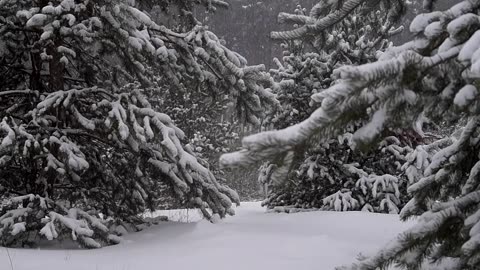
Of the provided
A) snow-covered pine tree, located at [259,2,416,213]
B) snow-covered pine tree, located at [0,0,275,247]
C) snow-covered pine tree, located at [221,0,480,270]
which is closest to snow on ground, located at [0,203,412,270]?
snow-covered pine tree, located at [0,0,275,247]

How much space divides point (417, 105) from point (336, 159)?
7232 millimetres

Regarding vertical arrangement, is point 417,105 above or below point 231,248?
above

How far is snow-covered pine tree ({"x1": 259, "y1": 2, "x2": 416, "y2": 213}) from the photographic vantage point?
8609 millimetres

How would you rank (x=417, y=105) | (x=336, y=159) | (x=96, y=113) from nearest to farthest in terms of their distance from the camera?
(x=417, y=105) < (x=96, y=113) < (x=336, y=159)

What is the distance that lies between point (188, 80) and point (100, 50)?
1178 millimetres

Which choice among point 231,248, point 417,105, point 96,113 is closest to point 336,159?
point 96,113

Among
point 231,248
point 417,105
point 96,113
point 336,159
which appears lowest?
point 231,248

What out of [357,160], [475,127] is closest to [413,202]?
[475,127]

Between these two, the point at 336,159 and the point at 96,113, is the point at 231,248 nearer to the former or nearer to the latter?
the point at 96,113

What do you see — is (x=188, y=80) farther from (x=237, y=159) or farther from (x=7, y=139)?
(x=237, y=159)

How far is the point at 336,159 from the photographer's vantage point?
9023 millimetres

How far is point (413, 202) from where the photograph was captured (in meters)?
3.16

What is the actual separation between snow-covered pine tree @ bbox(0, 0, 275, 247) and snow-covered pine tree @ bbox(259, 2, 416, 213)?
2.42 meters

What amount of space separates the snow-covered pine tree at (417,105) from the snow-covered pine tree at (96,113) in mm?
3130
